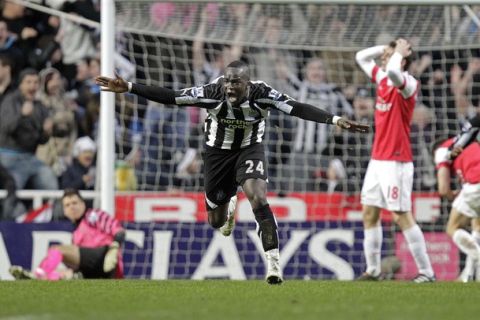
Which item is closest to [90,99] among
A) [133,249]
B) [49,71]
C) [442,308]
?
[49,71]

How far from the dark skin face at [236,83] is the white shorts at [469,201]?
12.6 ft

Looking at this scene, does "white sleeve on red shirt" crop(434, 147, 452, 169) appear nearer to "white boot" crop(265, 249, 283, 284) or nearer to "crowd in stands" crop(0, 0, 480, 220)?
"crowd in stands" crop(0, 0, 480, 220)

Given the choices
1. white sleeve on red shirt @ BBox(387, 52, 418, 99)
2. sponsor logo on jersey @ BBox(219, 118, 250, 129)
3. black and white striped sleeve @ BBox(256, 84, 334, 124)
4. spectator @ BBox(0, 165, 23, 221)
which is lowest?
spectator @ BBox(0, 165, 23, 221)

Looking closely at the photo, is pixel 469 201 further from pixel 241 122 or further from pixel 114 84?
pixel 114 84

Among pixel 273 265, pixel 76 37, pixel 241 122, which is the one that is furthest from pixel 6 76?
pixel 273 265

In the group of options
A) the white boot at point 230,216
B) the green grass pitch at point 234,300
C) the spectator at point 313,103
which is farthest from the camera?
the spectator at point 313,103

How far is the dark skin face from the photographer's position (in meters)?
10.0

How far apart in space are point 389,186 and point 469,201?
1336 millimetres

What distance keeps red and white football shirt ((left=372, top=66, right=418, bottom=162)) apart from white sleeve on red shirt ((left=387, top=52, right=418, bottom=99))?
3 centimetres

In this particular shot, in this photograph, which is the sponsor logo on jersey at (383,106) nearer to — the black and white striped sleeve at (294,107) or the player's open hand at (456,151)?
the player's open hand at (456,151)

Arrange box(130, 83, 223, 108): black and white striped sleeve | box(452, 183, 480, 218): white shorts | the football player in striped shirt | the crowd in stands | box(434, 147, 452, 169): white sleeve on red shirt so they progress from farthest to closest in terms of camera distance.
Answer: the crowd in stands
box(452, 183, 480, 218): white shorts
box(434, 147, 452, 169): white sleeve on red shirt
box(130, 83, 223, 108): black and white striped sleeve
the football player in striped shirt

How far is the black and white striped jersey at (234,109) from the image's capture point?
33.7 ft

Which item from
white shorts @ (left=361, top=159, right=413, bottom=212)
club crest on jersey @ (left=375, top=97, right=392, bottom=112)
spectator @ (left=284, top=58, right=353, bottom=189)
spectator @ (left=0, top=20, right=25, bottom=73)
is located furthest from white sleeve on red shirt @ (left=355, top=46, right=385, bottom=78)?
spectator @ (left=0, top=20, right=25, bottom=73)

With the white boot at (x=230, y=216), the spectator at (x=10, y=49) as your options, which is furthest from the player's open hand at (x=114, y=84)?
the spectator at (x=10, y=49)
